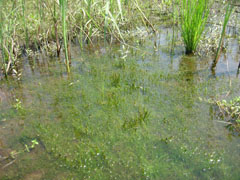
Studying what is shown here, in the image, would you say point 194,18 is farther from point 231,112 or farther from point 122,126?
point 122,126

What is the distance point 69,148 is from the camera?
4.82 feet

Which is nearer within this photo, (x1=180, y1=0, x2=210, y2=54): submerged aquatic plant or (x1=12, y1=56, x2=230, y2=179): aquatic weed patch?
(x1=12, y1=56, x2=230, y2=179): aquatic weed patch

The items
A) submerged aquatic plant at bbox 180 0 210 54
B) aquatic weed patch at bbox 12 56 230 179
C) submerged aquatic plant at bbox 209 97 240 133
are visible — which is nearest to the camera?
aquatic weed patch at bbox 12 56 230 179

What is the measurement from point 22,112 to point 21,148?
0.43 m

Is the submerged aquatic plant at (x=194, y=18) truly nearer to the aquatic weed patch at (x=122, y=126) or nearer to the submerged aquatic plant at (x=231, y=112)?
the aquatic weed patch at (x=122, y=126)

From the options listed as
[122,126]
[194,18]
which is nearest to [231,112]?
[122,126]

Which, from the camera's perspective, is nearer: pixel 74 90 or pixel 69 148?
pixel 69 148

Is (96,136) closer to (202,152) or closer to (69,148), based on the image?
(69,148)

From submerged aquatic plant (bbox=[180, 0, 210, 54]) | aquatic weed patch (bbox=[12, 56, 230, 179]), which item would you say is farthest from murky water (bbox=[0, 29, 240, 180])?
submerged aquatic plant (bbox=[180, 0, 210, 54])

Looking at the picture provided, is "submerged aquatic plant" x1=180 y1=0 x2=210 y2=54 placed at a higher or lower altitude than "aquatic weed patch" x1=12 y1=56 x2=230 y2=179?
higher

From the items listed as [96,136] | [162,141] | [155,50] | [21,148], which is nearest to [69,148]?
[96,136]

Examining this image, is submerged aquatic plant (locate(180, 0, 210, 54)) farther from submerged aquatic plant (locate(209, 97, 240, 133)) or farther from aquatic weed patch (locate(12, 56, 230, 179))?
submerged aquatic plant (locate(209, 97, 240, 133))

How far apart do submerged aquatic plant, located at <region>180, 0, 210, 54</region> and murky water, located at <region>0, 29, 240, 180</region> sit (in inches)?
10.7

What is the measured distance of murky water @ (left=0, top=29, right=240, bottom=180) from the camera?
1312mm
